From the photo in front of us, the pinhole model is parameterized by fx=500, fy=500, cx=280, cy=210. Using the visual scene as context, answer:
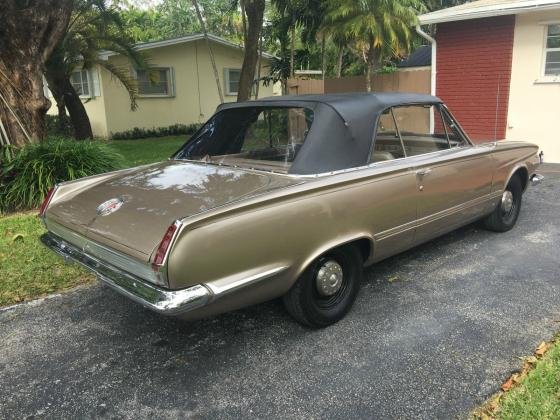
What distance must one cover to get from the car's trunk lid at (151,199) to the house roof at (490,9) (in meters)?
7.76

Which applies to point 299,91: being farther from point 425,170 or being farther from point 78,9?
point 425,170

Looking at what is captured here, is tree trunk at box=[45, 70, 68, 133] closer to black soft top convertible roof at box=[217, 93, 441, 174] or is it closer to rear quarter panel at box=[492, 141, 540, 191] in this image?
black soft top convertible roof at box=[217, 93, 441, 174]

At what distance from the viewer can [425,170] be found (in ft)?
13.1

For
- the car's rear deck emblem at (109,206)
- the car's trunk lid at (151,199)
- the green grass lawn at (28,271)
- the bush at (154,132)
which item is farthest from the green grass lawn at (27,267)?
the bush at (154,132)

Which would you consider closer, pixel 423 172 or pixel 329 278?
pixel 329 278

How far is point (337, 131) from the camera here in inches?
139

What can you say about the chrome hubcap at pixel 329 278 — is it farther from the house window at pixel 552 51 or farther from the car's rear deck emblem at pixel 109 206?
the house window at pixel 552 51

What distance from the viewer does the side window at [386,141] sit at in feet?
12.5

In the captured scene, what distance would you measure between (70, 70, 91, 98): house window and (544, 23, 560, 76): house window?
13.2 meters

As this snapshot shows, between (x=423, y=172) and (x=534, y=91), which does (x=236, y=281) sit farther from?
(x=534, y=91)

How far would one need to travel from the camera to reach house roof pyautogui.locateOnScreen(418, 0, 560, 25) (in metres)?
8.78

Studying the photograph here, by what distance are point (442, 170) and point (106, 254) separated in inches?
107

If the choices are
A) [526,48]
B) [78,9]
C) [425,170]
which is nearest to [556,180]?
[526,48]

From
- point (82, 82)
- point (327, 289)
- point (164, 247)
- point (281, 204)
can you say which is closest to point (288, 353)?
point (327, 289)
